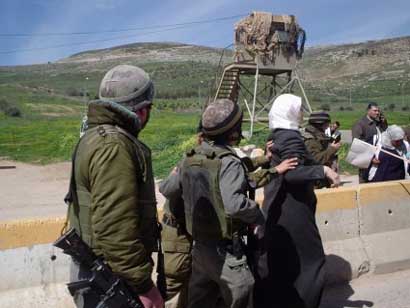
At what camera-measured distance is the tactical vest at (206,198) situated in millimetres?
3205

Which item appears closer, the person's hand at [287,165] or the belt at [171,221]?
the person's hand at [287,165]

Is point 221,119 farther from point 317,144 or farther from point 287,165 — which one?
point 317,144

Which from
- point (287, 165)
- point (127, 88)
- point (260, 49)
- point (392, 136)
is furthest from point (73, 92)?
point (127, 88)

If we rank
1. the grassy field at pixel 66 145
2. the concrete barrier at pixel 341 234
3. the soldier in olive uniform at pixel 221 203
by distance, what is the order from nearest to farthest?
the soldier in olive uniform at pixel 221 203 → the concrete barrier at pixel 341 234 → the grassy field at pixel 66 145

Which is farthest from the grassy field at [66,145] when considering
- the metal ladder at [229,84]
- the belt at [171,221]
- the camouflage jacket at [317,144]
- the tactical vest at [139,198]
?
the tactical vest at [139,198]

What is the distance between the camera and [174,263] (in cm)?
395

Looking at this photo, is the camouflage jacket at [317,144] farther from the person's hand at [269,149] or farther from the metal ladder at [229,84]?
the metal ladder at [229,84]

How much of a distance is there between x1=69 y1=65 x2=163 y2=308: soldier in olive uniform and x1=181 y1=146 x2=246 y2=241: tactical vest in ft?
1.90

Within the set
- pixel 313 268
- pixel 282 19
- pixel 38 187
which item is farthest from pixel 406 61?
pixel 313 268

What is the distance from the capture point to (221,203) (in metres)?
3.18

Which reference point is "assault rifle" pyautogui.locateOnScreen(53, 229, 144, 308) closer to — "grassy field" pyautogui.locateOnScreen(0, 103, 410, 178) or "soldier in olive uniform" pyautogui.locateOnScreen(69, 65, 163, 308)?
"soldier in olive uniform" pyautogui.locateOnScreen(69, 65, 163, 308)

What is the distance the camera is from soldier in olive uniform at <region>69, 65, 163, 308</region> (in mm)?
2387

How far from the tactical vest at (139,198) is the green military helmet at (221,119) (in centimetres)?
77

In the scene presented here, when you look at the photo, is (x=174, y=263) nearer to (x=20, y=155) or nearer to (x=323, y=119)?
(x=323, y=119)
